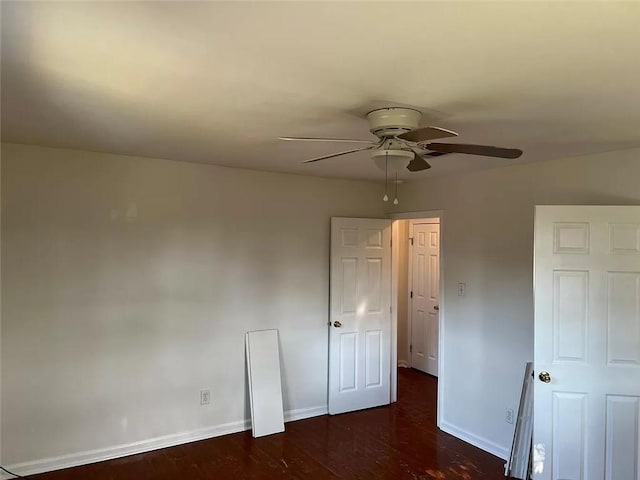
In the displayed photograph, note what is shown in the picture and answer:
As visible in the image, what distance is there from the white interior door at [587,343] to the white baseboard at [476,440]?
76 cm

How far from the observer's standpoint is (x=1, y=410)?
3311 millimetres

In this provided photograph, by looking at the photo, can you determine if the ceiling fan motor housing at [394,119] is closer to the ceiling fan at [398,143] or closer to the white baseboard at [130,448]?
the ceiling fan at [398,143]

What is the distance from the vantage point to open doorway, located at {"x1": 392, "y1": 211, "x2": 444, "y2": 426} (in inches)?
239

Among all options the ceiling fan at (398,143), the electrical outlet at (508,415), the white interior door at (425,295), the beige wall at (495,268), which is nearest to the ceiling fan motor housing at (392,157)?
the ceiling fan at (398,143)

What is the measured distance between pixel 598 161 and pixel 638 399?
1.64 metres

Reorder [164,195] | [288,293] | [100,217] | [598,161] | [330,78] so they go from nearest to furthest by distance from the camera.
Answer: [330,78], [598,161], [100,217], [164,195], [288,293]

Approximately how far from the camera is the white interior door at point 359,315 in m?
4.76

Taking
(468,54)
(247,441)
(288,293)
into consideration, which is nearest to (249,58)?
(468,54)

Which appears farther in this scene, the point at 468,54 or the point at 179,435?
the point at 179,435

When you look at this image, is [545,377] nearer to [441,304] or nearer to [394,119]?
[441,304]

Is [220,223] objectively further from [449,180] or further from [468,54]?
[468,54]

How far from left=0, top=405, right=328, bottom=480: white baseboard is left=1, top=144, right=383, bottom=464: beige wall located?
1.8 inches

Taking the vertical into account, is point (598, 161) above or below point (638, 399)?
above

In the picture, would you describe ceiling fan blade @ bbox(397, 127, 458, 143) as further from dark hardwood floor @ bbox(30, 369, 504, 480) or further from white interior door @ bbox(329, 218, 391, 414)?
white interior door @ bbox(329, 218, 391, 414)
